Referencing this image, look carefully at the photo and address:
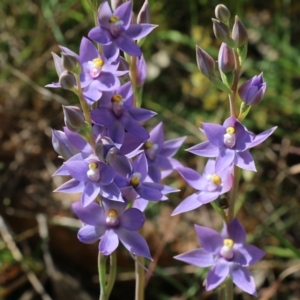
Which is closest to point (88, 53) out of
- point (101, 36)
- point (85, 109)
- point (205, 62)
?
point (101, 36)

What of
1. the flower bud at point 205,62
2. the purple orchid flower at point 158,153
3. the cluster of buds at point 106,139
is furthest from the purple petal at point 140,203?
the flower bud at point 205,62

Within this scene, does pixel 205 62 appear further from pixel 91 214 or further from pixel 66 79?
pixel 91 214

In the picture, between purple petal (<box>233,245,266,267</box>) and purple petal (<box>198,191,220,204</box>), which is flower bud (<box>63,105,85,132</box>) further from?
purple petal (<box>233,245,266,267</box>)

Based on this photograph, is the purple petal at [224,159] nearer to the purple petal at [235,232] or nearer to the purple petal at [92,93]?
the purple petal at [235,232]

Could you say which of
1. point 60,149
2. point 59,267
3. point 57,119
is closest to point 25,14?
point 57,119

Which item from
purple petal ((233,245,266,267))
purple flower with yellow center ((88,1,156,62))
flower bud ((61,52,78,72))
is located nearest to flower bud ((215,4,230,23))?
purple flower with yellow center ((88,1,156,62))
